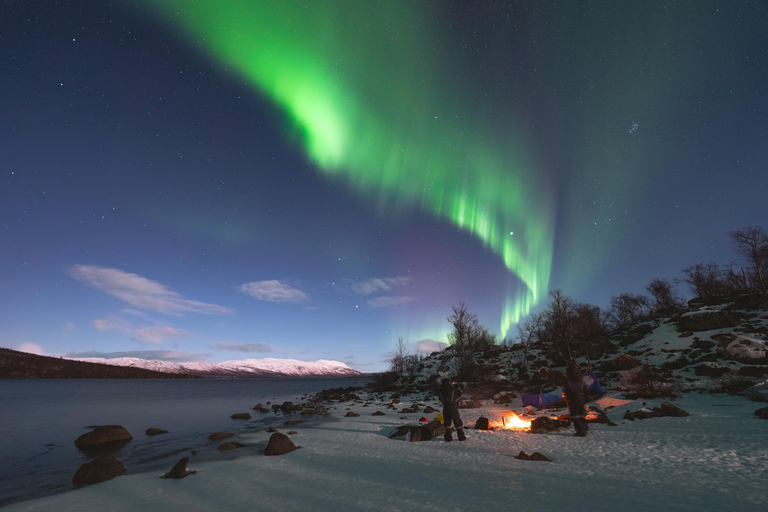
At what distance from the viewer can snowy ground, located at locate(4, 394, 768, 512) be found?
18.9 feet

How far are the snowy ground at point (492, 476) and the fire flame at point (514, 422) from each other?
2088 millimetres

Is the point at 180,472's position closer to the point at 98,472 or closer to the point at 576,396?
the point at 98,472

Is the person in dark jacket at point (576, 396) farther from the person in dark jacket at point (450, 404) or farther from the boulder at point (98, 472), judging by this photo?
the boulder at point (98, 472)

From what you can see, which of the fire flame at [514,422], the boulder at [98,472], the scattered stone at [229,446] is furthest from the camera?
the fire flame at [514,422]

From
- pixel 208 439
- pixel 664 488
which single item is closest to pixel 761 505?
pixel 664 488

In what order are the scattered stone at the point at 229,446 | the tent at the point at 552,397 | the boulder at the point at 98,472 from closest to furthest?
the boulder at the point at 98,472 < the scattered stone at the point at 229,446 < the tent at the point at 552,397

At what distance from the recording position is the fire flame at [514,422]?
1427cm

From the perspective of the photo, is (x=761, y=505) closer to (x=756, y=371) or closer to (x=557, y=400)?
(x=557, y=400)

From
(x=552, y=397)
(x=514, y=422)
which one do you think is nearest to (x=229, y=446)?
(x=514, y=422)

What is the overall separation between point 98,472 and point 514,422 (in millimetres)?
16844

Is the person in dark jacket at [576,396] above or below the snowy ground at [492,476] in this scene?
above

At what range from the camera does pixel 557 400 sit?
20.7 meters

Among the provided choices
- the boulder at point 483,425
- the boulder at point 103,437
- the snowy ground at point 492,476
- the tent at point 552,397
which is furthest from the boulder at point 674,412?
the boulder at point 103,437

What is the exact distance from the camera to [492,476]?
7.28m
